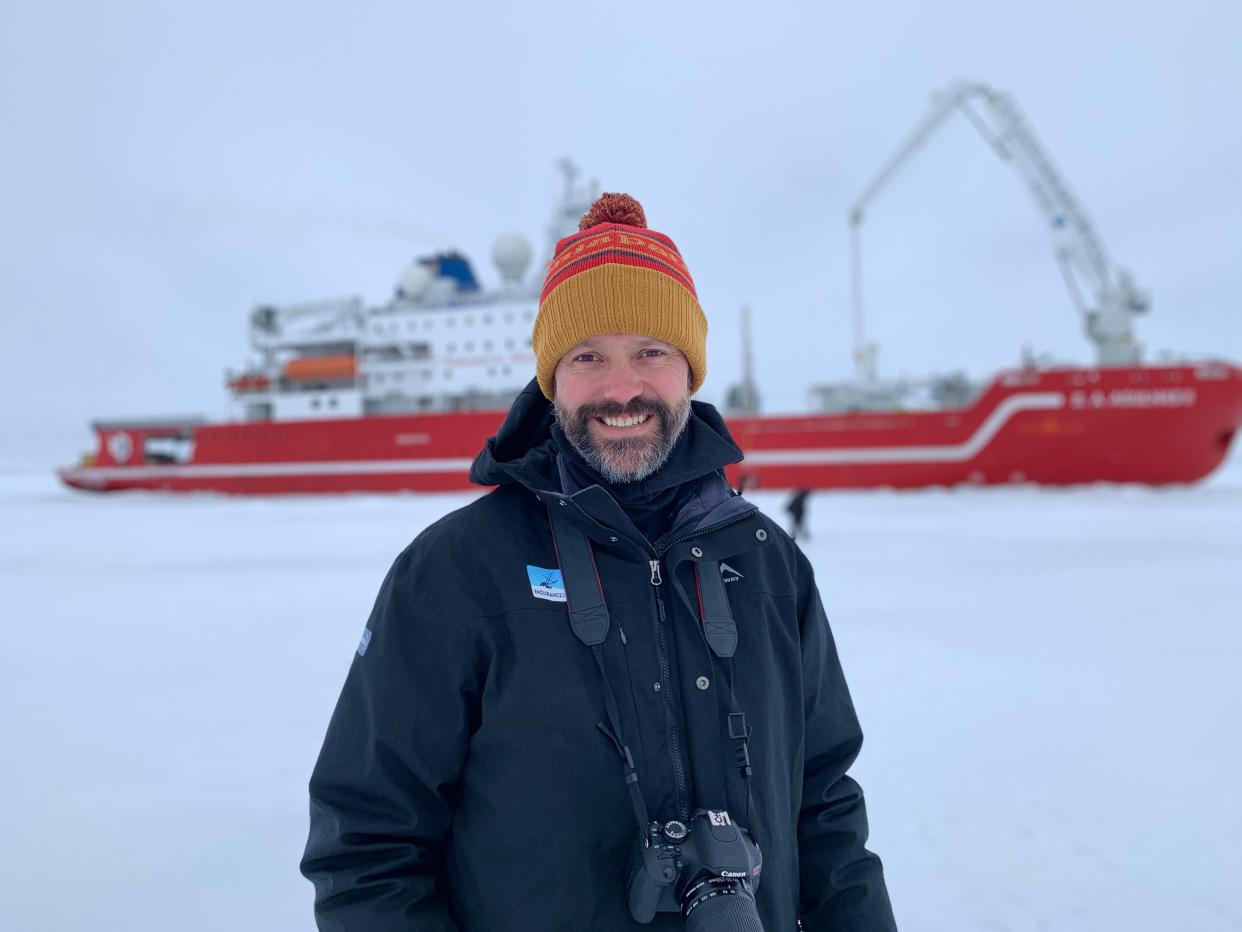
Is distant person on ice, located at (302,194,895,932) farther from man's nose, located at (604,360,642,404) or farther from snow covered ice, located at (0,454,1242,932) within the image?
snow covered ice, located at (0,454,1242,932)

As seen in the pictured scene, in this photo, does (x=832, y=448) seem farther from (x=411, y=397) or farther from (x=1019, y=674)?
(x=1019, y=674)

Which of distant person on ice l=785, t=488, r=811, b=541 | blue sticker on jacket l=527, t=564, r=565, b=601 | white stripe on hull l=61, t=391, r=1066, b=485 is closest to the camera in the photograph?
blue sticker on jacket l=527, t=564, r=565, b=601

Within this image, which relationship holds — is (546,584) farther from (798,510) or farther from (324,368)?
(324,368)

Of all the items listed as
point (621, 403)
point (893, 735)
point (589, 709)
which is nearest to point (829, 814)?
point (589, 709)

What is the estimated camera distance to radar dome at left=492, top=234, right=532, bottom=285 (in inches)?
819

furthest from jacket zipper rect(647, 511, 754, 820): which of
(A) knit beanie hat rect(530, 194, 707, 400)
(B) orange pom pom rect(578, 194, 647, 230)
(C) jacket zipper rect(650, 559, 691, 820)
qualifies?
(B) orange pom pom rect(578, 194, 647, 230)

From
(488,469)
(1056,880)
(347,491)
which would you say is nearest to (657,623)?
(488,469)

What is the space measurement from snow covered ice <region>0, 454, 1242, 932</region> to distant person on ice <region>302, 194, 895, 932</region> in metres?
1.14

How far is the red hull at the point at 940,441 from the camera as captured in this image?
15.0m

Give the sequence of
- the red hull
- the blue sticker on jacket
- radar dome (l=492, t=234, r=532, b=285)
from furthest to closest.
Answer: radar dome (l=492, t=234, r=532, b=285) < the red hull < the blue sticker on jacket

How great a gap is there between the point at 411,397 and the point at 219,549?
11.9 m

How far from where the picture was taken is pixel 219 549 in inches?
348

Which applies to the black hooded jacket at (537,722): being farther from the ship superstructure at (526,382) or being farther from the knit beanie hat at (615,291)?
the ship superstructure at (526,382)

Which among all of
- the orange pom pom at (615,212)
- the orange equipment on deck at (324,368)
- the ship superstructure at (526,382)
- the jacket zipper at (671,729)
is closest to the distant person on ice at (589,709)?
the jacket zipper at (671,729)
